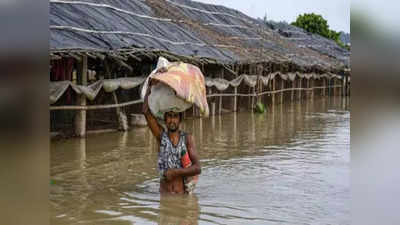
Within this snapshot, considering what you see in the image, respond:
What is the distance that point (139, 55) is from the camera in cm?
1166

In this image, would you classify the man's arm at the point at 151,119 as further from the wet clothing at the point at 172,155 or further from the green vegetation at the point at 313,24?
the green vegetation at the point at 313,24

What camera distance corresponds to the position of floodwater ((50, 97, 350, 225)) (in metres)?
4.68

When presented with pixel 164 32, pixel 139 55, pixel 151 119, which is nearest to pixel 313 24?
pixel 164 32

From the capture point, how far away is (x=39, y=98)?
1.08 meters

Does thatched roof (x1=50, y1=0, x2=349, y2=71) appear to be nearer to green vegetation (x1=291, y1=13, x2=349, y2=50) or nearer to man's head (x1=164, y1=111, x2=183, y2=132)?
man's head (x1=164, y1=111, x2=183, y2=132)

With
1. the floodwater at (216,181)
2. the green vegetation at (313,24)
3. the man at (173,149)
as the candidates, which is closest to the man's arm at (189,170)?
the man at (173,149)

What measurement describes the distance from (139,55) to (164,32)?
3.04 metres

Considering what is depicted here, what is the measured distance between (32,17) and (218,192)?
499cm

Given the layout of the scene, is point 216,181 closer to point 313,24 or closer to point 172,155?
point 172,155

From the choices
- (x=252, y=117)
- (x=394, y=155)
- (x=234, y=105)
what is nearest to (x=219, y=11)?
(x=234, y=105)

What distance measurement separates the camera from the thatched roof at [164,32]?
1015 cm

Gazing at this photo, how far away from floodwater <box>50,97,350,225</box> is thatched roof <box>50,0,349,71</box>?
6.36ft

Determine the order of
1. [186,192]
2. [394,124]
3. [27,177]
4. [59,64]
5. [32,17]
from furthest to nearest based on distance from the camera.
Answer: [59,64] → [186,192] → [394,124] → [27,177] → [32,17]

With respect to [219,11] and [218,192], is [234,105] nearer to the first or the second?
[219,11]
